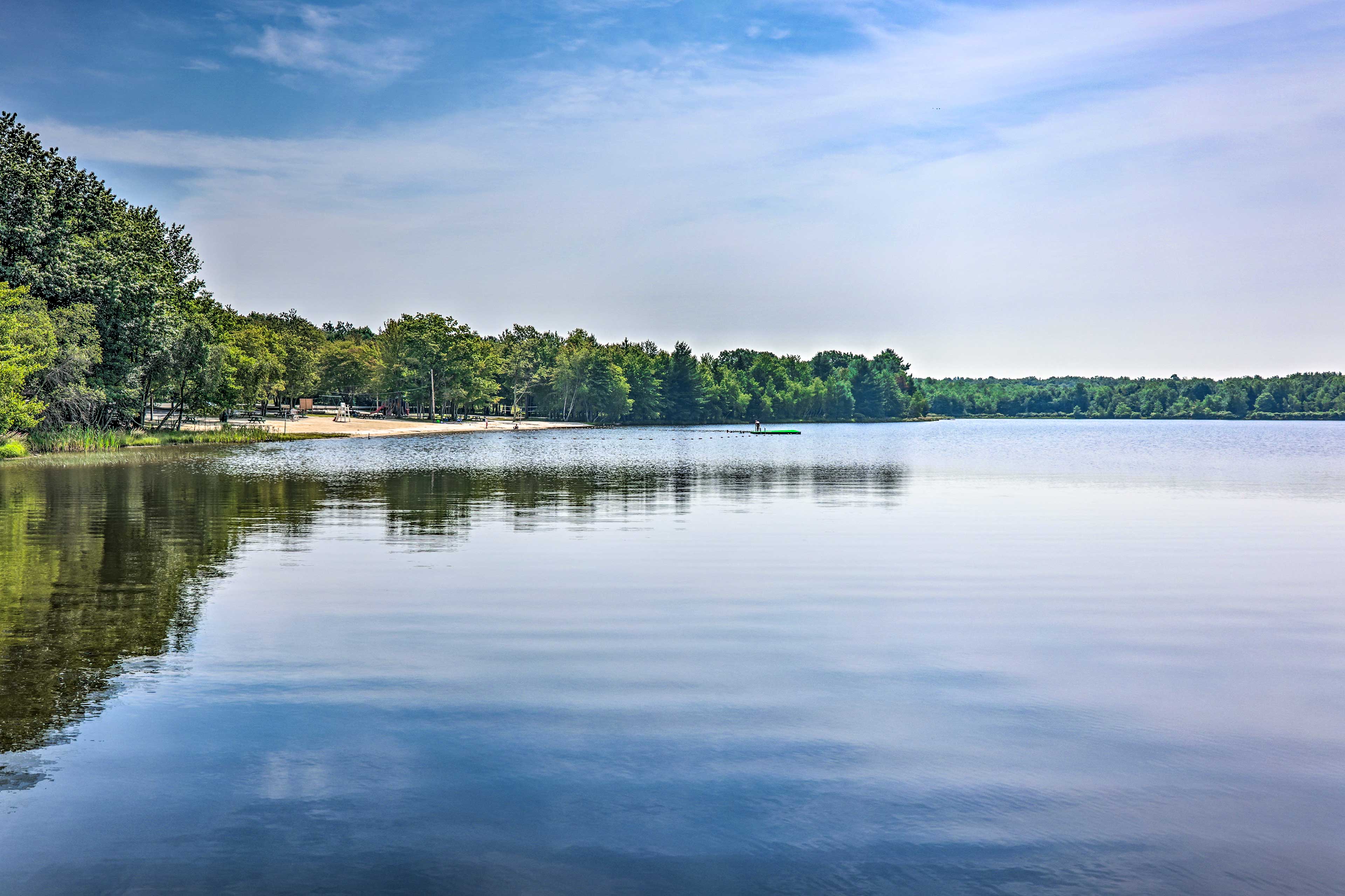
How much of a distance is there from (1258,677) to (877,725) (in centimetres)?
507

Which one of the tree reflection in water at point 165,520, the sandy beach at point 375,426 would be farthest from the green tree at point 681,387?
the tree reflection in water at point 165,520

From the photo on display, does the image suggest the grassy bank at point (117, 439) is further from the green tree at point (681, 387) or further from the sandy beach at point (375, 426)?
the green tree at point (681, 387)

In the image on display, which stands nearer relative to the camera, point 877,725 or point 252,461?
point 877,725

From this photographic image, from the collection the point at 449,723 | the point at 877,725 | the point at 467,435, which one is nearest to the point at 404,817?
the point at 449,723

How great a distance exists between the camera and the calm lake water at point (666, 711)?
20.0ft

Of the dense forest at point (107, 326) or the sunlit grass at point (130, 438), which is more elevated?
the dense forest at point (107, 326)

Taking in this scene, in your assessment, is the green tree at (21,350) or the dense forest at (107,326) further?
the dense forest at (107,326)

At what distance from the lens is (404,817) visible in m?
6.60

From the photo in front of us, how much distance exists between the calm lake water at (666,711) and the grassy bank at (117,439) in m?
35.7

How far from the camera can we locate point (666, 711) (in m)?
8.97

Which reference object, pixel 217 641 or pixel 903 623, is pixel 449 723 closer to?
pixel 217 641

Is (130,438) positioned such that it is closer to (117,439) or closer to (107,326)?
(117,439)

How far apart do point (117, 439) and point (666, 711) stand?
6265 cm

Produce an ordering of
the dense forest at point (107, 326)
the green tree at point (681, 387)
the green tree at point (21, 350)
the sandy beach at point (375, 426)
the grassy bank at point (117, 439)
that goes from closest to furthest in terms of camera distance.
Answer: the green tree at point (21, 350)
the dense forest at point (107, 326)
the grassy bank at point (117, 439)
the sandy beach at point (375, 426)
the green tree at point (681, 387)
